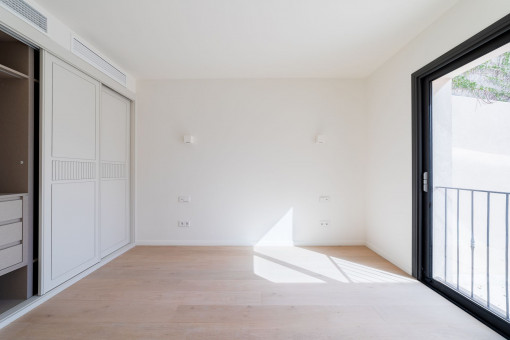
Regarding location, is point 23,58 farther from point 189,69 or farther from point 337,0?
point 337,0

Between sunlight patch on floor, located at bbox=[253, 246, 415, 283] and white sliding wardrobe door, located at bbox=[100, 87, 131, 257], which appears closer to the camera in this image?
sunlight patch on floor, located at bbox=[253, 246, 415, 283]

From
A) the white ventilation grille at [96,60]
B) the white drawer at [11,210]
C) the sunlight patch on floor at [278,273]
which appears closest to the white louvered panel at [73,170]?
the white drawer at [11,210]

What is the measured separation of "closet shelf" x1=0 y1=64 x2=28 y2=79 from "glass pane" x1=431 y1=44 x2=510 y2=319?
12.1ft

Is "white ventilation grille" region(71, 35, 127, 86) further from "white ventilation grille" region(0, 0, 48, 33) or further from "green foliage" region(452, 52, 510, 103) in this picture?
"green foliage" region(452, 52, 510, 103)

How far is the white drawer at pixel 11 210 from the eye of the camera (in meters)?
1.91

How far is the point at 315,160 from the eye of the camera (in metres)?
3.83

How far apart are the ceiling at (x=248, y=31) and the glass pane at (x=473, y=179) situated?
0.74m

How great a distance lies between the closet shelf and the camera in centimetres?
191

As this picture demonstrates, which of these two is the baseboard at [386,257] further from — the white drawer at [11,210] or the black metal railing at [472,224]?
the white drawer at [11,210]

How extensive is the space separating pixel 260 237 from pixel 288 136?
5.22 ft

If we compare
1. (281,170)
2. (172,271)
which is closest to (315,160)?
(281,170)

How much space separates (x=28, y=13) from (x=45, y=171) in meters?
1.31

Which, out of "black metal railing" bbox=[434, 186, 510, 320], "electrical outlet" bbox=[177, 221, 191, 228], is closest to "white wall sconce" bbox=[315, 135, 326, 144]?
"black metal railing" bbox=[434, 186, 510, 320]

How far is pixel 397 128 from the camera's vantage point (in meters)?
3.01
